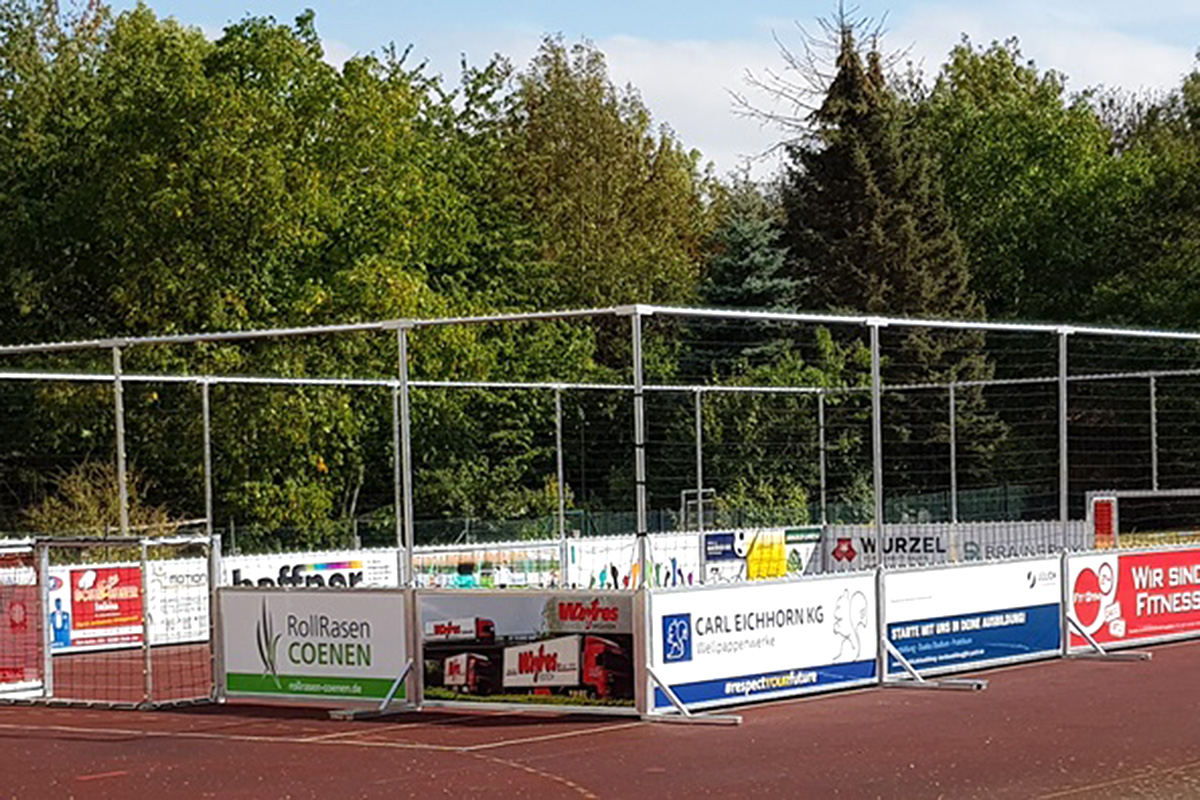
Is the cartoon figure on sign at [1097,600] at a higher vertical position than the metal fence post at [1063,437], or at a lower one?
lower

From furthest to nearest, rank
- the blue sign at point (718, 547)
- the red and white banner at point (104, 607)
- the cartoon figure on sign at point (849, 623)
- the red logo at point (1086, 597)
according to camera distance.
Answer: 1. the blue sign at point (718, 547)
2. the red and white banner at point (104, 607)
3. the red logo at point (1086, 597)
4. the cartoon figure on sign at point (849, 623)

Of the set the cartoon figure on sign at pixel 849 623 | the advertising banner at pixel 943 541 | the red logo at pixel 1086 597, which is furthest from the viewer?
the advertising banner at pixel 943 541

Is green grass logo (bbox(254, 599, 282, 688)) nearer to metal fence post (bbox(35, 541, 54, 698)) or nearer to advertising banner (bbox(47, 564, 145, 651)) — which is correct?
metal fence post (bbox(35, 541, 54, 698))

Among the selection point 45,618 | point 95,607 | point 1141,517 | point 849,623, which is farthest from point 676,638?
point 1141,517

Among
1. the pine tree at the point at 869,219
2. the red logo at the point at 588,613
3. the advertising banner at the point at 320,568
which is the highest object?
the pine tree at the point at 869,219

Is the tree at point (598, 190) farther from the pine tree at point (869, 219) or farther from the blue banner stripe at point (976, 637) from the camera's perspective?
the blue banner stripe at point (976, 637)

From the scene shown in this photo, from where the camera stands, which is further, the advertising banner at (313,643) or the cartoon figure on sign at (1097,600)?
the cartoon figure on sign at (1097,600)

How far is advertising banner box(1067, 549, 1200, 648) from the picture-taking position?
19750mm

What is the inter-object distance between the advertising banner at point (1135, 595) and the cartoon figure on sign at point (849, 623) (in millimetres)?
3090

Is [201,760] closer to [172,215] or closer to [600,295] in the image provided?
[172,215]

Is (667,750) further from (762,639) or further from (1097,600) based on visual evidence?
(1097,600)

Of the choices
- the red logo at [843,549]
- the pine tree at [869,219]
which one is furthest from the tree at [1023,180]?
the red logo at [843,549]

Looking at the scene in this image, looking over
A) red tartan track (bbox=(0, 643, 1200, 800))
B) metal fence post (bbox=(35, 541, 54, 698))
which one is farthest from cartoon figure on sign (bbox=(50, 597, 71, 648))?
red tartan track (bbox=(0, 643, 1200, 800))

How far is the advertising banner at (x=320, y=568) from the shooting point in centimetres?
2511
